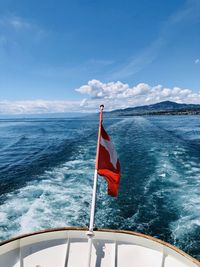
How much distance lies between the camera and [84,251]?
6.11 metres

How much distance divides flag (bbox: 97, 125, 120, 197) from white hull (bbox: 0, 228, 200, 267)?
1367 millimetres

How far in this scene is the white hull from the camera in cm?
575

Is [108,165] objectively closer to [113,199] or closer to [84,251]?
[84,251]

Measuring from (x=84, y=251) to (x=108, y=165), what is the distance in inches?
97.1

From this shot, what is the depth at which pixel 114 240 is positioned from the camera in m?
6.37

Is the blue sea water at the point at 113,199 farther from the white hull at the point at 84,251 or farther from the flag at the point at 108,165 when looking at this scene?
the flag at the point at 108,165

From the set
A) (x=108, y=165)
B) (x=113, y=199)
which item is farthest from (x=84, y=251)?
(x=113, y=199)

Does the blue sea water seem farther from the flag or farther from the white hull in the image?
the flag

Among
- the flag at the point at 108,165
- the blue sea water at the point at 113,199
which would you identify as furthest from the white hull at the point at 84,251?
the blue sea water at the point at 113,199

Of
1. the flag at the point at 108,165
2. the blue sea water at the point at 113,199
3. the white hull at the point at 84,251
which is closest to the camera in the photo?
the white hull at the point at 84,251

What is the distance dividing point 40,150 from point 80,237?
23696mm

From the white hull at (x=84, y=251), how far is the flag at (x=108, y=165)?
1.37m

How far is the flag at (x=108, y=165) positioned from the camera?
6.16m

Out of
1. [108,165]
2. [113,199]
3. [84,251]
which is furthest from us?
[113,199]
